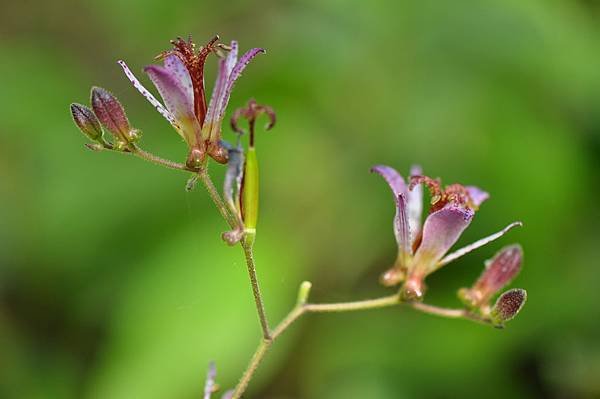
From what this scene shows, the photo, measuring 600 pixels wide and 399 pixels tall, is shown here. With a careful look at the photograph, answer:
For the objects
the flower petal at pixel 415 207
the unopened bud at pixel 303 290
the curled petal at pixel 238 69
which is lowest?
the unopened bud at pixel 303 290

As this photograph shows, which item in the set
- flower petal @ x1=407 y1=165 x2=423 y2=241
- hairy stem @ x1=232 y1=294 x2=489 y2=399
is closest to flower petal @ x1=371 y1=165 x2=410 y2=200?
flower petal @ x1=407 y1=165 x2=423 y2=241

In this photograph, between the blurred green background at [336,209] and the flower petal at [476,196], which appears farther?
the blurred green background at [336,209]

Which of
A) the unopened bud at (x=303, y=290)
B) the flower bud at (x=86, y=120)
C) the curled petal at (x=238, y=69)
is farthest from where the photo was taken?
the unopened bud at (x=303, y=290)

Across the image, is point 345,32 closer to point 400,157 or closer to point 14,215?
point 400,157

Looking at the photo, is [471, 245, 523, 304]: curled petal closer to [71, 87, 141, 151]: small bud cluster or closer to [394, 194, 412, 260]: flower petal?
[394, 194, 412, 260]: flower petal

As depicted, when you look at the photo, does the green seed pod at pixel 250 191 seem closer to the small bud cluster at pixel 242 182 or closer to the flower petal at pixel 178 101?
the small bud cluster at pixel 242 182

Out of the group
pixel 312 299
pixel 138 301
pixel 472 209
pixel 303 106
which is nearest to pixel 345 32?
pixel 303 106

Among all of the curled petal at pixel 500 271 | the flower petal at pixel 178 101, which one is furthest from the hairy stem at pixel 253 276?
the curled petal at pixel 500 271
